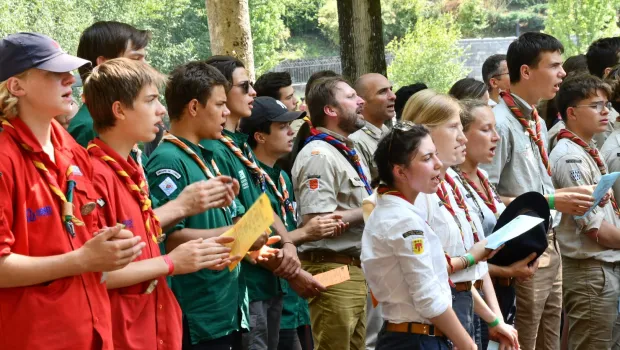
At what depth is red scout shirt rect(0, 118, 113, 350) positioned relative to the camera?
332cm

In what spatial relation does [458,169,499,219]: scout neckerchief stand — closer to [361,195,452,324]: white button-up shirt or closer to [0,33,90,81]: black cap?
[361,195,452,324]: white button-up shirt

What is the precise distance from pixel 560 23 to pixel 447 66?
544 centimetres

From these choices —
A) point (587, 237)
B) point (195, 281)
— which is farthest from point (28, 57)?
point (587, 237)

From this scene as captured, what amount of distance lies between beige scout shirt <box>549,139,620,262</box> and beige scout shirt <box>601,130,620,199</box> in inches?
15.3

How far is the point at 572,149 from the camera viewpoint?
21.9 ft

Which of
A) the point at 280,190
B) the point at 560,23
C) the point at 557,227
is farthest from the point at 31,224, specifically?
the point at 560,23

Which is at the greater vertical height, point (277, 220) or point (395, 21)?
point (277, 220)

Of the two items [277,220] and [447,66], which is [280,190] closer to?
[277,220]

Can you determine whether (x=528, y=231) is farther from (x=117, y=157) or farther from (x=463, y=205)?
(x=117, y=157)

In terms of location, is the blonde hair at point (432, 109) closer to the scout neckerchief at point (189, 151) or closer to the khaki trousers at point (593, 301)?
the scout neckerchief at point (189, 151)

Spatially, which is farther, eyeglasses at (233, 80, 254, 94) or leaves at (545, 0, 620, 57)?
leaves at (545, 0, 620, 57)

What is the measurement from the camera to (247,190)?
536cm

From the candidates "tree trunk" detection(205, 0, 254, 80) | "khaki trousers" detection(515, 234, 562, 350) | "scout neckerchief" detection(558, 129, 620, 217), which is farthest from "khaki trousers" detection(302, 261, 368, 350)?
"tree trunk" detection(205, 0, 254, 80)

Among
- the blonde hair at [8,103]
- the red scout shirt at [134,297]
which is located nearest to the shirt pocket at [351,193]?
A: the red scout shirt at [134,297]
